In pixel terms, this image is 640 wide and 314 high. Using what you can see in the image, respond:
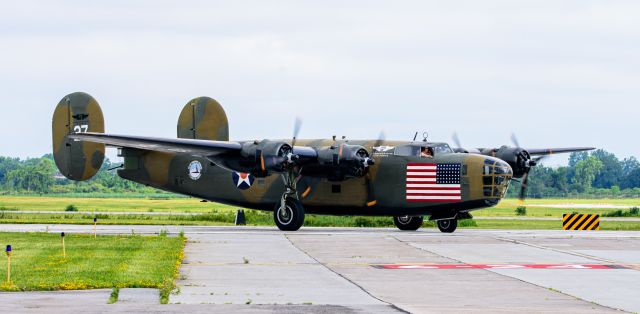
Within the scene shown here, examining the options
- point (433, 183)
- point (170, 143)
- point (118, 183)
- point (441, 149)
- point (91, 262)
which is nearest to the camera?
point (91, 262)

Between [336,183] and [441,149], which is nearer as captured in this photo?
[441,149]

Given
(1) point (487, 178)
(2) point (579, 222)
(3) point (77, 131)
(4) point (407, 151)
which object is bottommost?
(2) point (579, 222)

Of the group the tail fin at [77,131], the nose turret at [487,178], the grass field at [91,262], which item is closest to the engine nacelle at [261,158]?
the grass field at [91,262]

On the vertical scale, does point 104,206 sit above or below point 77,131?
below

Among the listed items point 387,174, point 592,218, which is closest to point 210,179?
point 387,174

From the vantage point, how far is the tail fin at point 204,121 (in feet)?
148

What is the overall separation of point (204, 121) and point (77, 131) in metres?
5.65

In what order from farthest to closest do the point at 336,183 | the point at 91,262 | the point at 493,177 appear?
1. the point at 336,183
2. the point at 493,177
3. the point at 91,262

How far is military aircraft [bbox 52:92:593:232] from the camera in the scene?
37.1 metres

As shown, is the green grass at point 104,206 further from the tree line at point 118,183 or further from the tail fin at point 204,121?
the tree line at point 118,183

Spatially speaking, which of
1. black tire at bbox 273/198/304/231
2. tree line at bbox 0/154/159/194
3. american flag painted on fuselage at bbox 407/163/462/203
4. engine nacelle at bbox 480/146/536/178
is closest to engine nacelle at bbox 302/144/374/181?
black tire at bbox 273/198/304/231

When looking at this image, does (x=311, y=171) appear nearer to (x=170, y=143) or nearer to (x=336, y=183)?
(x=336, y=183)

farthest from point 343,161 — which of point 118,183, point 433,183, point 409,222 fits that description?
point 118,183

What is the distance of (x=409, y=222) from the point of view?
41.6m
